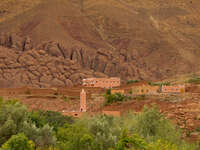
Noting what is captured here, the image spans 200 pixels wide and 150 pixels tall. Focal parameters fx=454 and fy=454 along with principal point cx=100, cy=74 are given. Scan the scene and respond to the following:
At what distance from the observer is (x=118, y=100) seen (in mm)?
55844

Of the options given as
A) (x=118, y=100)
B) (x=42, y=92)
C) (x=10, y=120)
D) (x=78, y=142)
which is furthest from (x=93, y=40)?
(x=10, y=120)

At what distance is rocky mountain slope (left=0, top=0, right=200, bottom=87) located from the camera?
89625mm

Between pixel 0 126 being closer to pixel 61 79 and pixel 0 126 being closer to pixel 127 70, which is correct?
pixel 61 79

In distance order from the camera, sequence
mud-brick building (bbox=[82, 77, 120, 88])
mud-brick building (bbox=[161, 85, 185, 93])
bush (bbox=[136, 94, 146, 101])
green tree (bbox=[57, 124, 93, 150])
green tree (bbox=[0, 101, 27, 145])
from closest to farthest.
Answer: green tree (bbox=[57, 124, 93, 150]) → green tree (bbox=[0, 101, 27, 145]) → bush (bbox=[136, 94, 146, 101]) → mud-brick building (bbox=[161, 85, 185, 93]) → mud-brick building (bbox=[82, 77, 120, 88])

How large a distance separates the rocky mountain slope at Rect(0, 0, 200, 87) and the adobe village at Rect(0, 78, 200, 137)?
18562 millimetres

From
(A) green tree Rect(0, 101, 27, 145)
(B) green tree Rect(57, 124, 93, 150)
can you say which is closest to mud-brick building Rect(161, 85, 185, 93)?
(B) green tree Rect(57, 124, 93, 150)

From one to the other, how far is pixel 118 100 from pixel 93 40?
195 ft

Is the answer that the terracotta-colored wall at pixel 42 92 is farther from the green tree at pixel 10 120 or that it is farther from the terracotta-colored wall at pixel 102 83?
the green tree at pixel 10 120

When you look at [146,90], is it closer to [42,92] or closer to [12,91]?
[42,92]

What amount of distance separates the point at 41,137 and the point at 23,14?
327 feet

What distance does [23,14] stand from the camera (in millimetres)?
118500

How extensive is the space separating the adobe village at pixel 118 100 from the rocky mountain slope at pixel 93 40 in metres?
18.6

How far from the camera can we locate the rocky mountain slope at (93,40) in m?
89.6

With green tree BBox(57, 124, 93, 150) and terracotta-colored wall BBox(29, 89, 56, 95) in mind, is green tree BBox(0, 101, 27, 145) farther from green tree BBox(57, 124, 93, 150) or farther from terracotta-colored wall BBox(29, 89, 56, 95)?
terracotta-colored wall BBox(29, 89, 56, 95)
